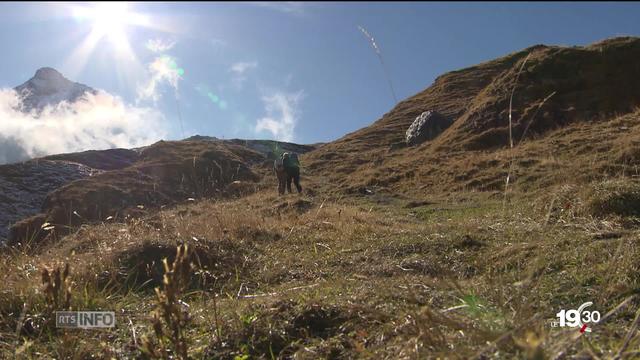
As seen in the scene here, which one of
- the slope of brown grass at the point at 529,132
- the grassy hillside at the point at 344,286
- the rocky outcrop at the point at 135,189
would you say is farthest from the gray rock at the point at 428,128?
the grassy hillside at the point at 344,286

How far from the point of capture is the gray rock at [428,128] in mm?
32688

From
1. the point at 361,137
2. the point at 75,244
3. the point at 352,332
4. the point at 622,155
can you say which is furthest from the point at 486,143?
the point at 352,332

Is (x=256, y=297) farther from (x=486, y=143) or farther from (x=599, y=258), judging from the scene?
(x=486, y=143)

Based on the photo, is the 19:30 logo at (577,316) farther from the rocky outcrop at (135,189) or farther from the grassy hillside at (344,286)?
the rocky outcrop at (135,189)

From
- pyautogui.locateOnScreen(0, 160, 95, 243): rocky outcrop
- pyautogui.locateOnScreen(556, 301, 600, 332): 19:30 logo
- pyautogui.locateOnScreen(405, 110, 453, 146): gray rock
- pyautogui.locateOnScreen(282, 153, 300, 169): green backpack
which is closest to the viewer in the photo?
pyautogui.locateOnScreen(556, 301, 600, 332): 19:30 logo

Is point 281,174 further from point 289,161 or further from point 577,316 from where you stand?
point 577,316

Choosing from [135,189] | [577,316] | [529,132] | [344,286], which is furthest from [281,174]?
[577,316]

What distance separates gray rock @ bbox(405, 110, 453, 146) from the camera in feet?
107

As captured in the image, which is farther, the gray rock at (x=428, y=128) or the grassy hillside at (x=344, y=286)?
the gray rock at (x=428, y=128)

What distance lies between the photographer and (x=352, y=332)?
2543mm

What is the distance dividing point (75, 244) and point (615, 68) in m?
27.9

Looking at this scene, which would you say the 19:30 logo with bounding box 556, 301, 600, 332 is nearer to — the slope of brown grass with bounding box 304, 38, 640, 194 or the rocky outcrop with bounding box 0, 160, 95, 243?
the slope of brown grass with bounding box 304, 38, 640, 194

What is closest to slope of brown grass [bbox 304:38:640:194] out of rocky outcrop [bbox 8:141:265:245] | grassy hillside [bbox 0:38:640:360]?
rocky outcrop [bbox 8:141:265:245]

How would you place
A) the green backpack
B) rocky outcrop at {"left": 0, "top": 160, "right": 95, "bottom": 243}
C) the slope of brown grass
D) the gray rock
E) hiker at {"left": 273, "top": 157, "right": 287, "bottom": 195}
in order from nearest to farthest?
the slope of brown grass → the green backpack → hiker at {"left": 273, "top": 157, "right": 287, "bottom": 195} → rocky outcrop at {"left": 0, "top": 160, "right": 95, "bottom": 243} → the gray rock
